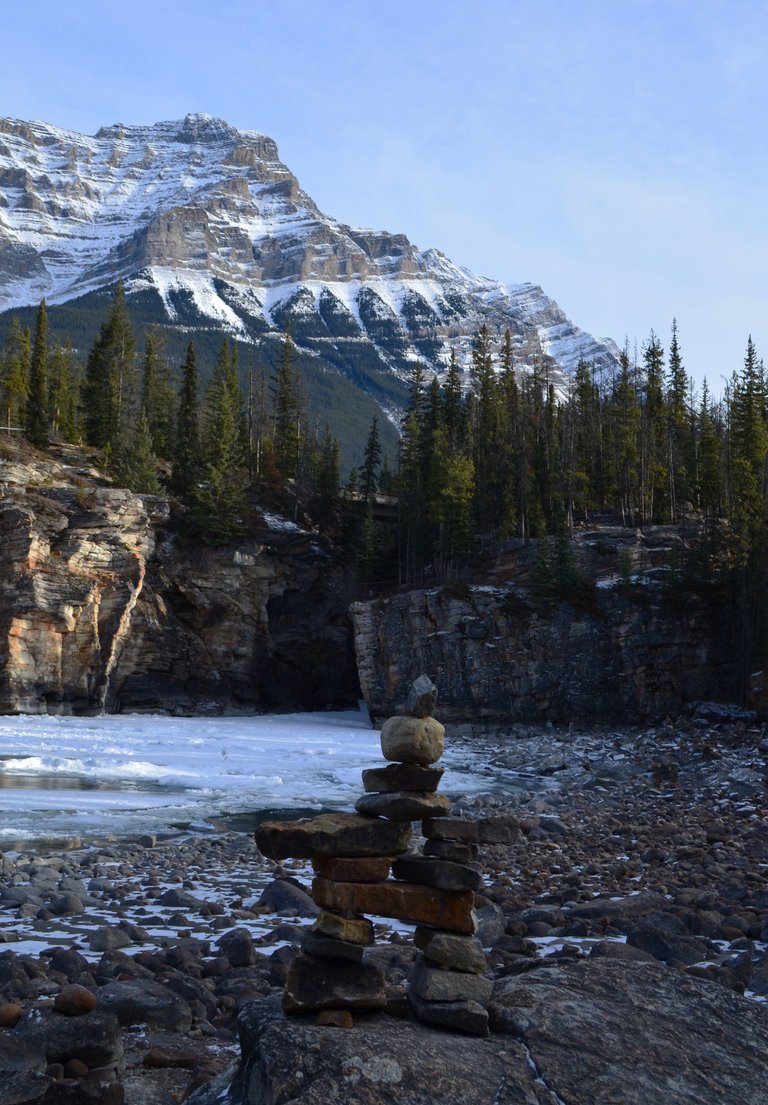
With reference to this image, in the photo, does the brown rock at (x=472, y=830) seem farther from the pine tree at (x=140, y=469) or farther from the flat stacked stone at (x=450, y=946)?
the pine tree at (x=140, y=469)

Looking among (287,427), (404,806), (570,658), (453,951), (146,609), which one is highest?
(287,427)

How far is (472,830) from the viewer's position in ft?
23.2

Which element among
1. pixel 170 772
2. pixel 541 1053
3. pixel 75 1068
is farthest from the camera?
pixel 170 772

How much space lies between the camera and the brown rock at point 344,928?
21.8ft

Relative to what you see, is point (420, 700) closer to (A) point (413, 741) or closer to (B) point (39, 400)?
(A) point (413, 741)

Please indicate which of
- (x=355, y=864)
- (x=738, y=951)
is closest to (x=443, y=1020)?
(x=355, y=864)

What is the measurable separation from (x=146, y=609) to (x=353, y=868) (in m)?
56.0

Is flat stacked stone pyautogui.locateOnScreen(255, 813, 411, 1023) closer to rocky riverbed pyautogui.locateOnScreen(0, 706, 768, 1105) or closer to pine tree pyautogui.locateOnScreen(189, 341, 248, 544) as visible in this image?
rocky riverbed pyautogui.locateOnScreen(0, 706, 768, 1105)

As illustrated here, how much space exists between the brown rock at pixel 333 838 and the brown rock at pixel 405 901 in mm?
239

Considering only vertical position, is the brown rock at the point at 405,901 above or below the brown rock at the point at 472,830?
below

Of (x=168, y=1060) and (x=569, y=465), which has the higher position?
(x=569, y=465)

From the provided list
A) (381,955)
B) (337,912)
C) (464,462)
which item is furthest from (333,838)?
(464,462)

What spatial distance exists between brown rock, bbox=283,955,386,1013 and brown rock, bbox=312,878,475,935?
0.39 meters

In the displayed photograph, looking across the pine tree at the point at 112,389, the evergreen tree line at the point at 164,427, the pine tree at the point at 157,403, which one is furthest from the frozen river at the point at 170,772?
the pine tree at the point at 157,403
